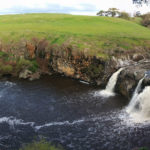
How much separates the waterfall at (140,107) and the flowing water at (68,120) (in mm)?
850

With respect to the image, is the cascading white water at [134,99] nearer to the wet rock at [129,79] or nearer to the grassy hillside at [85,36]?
the wet rock at [129,79]

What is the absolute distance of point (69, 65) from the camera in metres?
32.2

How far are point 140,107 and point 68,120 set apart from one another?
316 inches

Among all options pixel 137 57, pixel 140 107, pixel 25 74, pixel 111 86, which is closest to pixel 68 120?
pixel 140 107

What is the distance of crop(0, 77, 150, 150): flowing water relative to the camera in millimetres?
16547

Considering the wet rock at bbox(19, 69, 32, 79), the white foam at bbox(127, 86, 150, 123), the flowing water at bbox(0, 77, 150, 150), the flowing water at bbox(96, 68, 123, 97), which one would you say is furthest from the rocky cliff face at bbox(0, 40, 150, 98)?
the white foam at bbox(127, 86, 150, 123)

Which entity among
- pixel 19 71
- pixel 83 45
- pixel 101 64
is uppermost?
pixel 83 45

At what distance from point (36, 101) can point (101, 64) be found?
11394mm

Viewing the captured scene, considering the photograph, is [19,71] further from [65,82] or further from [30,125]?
[30,125]

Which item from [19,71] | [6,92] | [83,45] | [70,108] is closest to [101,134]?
[70,108]

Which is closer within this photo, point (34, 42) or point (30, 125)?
point (30, 125)

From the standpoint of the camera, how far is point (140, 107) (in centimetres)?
2128

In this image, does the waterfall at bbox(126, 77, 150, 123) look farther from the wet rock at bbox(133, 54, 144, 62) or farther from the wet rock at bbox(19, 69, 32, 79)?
the wet rock at bbox(19, 69, 32, 79)

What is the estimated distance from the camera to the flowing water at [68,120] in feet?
54.3
